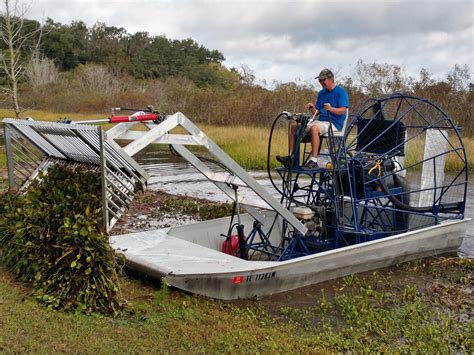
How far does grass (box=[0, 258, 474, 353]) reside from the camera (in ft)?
14.5

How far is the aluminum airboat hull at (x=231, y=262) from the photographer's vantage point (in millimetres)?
5625

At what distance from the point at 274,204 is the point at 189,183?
9044 millimetres

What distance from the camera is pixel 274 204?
6.44m

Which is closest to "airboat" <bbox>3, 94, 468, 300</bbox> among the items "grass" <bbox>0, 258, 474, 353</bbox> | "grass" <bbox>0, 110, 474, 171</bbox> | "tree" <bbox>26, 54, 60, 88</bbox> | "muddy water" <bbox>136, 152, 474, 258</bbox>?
"grass" <bbox>0, 258, 474, 353</bbox>

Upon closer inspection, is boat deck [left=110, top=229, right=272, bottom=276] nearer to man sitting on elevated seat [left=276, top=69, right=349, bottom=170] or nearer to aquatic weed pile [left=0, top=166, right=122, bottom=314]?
aquatic weed pile [left=0, top=166, right=122, bottom=314]

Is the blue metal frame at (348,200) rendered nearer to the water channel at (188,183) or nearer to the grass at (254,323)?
the grass at (254,323)

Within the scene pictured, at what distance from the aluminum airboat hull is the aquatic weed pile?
29.8 inches

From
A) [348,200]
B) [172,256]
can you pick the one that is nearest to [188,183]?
[348,200]

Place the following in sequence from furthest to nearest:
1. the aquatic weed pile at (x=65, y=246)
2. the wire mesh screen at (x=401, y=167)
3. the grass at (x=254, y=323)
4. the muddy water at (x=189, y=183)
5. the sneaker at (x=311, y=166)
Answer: the muddy water at (x=189, y=183) → the wire mesh screen at (x=401, y=167) → the sneaker at (x=311, y=166) → the aquatic weed pile at (x=65, y=246) → the grass at (x=254, y=323)

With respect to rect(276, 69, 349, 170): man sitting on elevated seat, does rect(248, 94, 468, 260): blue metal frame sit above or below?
below

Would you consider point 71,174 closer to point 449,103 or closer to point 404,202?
point 404,202

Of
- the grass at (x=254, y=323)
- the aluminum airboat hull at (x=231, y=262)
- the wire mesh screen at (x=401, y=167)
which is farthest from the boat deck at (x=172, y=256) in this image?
the wire mesh screen at (x=401, y=167)

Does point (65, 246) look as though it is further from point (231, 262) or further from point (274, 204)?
point (274, 204)

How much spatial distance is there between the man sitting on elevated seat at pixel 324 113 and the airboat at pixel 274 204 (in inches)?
6.8
